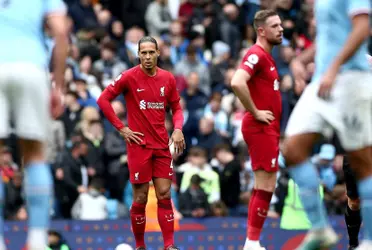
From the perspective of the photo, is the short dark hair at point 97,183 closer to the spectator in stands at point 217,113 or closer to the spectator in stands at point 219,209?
the spectator in stands at point 219,209

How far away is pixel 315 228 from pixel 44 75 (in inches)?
96.5

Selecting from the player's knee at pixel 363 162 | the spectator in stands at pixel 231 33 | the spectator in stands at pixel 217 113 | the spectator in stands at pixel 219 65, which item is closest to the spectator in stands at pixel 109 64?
the spectator in stands at pixel 219 65

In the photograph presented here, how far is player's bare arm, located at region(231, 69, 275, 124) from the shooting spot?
1193cm

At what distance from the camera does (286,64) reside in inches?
862

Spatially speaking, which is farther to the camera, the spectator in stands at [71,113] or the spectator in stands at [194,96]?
the spectator in stands at [194,96]

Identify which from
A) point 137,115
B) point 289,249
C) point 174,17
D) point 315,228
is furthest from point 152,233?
point 174,17

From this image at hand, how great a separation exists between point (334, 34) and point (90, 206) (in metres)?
9.06

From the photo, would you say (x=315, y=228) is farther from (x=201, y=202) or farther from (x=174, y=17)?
(x=174, y=17)

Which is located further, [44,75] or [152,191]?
[152,191]

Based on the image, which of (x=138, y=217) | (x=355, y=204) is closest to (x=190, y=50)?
(x=138, y=217)

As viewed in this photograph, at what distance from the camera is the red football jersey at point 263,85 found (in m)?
12.3

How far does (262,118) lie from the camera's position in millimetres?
12242

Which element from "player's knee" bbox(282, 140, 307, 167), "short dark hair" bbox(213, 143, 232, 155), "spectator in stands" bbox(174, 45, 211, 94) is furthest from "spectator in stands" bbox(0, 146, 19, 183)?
"player's knee" bbox(282, 140, 307, 167)

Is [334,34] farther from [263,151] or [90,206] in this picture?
[90,206]
